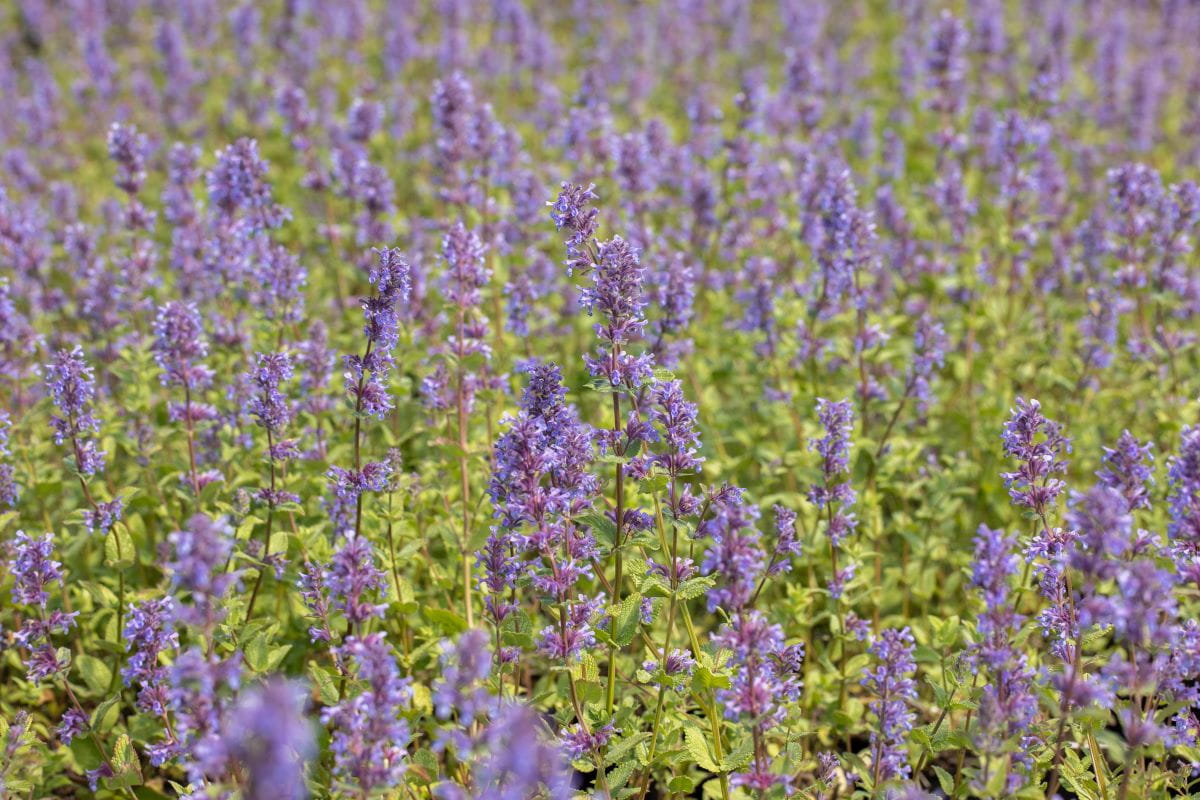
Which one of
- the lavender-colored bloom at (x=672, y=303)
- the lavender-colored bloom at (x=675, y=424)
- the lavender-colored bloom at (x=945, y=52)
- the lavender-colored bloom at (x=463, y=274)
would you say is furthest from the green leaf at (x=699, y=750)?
the lavender-colored bloom at (x=945, y=52)

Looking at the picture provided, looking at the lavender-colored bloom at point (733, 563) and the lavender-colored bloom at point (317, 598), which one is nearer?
the lavender-colored bloom at point (733, 563)

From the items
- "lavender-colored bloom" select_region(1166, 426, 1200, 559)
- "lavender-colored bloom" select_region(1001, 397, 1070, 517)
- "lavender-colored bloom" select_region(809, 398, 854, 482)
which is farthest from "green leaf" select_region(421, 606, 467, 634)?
"lavender-colored bloom" select_region(1166, 426, 1200, 559)

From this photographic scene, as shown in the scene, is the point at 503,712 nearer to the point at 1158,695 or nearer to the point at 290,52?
the point at 1158,695

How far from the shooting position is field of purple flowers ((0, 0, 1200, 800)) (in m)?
3.97

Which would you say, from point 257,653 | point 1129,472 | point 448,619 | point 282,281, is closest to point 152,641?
point 257,653

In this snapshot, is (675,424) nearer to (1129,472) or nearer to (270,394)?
(1129,472)

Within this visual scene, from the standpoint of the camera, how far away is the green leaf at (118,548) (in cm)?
511

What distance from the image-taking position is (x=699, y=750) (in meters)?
4.32

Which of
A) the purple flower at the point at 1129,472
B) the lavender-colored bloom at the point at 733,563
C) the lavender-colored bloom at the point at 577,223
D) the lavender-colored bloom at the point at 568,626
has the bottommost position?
the lavender-colored bloom at the point at 568,626

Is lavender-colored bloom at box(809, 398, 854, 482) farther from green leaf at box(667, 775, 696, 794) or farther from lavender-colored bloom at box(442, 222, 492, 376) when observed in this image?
lavender-colored bloom at box(442, 222, 492, 376)

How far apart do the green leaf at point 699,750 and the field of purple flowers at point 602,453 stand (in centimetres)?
8

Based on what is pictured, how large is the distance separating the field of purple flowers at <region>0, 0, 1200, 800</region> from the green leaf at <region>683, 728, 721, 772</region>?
0.25 ft

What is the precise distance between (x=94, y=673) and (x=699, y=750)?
303cm

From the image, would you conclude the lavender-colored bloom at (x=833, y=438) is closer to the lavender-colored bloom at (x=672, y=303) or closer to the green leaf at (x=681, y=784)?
the lavender-colored bloom at (x=672, y=303)
